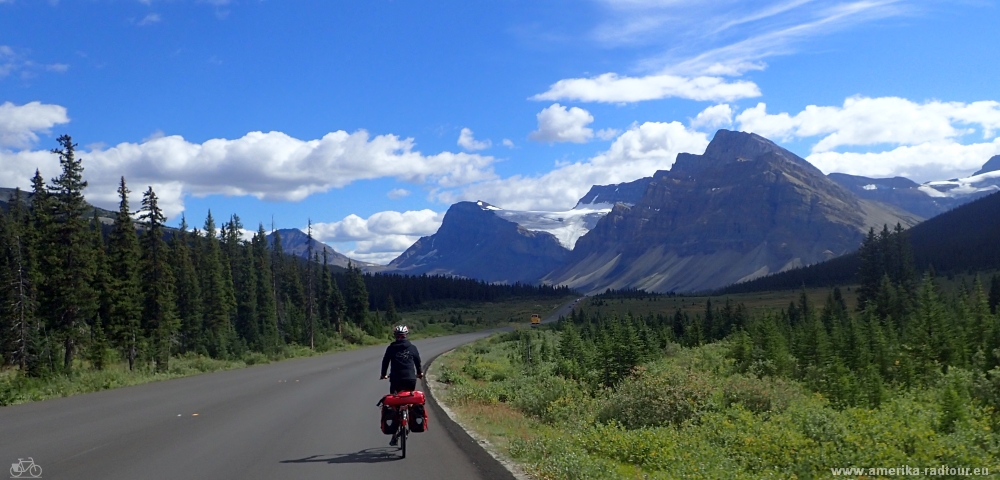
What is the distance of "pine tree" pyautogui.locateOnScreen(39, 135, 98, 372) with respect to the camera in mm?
34312

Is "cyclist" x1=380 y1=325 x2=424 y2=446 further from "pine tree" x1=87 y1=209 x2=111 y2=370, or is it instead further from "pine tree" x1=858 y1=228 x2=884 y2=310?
"pine tree" x1=858 y1=228 x2=884 y2=310

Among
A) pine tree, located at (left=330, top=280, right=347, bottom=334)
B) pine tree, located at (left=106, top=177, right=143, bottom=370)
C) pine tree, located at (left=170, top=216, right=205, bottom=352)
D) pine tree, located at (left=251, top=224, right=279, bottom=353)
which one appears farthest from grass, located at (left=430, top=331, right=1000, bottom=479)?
pine tree, located at (left=330, top=280, right=347, bottom=334)

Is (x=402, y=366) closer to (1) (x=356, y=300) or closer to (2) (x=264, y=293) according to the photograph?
(2) (x=264, y=293)

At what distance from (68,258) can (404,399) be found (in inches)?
1178

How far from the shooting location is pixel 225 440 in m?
12.5

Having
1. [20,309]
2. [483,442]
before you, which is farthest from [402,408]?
[20,309]

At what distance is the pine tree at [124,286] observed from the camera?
1515 inches

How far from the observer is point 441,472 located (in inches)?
383

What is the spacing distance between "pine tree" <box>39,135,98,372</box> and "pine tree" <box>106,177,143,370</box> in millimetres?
2970

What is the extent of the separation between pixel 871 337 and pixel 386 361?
69.1ft

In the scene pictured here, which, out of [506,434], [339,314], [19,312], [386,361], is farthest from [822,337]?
[339,314]

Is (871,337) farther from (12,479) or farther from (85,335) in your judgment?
(85,335)

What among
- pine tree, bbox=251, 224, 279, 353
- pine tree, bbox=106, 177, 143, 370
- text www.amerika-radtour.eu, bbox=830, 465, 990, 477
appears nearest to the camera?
text www.amerika-radtour.eu, bbox=830, 465, 990, 477

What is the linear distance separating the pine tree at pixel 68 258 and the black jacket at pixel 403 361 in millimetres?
27900
